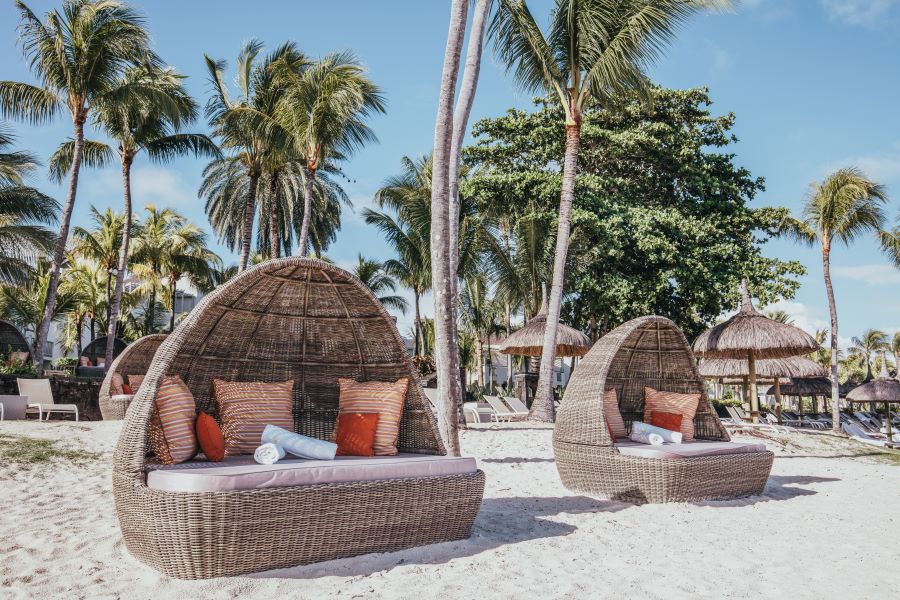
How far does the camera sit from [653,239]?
1694 cm

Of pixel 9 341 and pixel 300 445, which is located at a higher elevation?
pixel 9 341

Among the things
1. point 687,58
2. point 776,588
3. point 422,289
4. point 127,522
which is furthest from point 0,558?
point 422,289

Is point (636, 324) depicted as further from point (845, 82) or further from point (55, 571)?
point (845, 82)

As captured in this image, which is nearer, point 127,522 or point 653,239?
point 127,522

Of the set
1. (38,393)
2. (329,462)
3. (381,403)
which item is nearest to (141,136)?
(38,393)

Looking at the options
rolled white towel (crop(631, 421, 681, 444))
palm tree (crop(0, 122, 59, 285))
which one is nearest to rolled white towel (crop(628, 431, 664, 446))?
rolled white towel (crop(631, 421, 681, 444))

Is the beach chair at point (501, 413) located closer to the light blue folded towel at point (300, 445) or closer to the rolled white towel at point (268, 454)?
the light blue folded towel at point (300, 445)

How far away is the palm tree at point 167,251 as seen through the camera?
84.6 feet

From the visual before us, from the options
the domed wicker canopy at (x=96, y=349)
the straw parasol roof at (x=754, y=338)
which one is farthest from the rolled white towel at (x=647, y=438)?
the domed wicker canopy at (x=96, y=349)

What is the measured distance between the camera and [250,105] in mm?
16125

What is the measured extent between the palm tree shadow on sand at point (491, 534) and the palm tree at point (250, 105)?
458 inches

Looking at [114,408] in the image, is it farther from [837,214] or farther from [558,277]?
[837,214]

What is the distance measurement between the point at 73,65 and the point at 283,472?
44.5ft

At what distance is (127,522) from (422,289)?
20.7 meters
